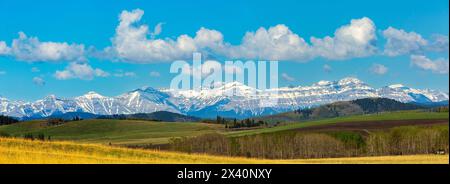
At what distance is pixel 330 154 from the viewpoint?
616ft

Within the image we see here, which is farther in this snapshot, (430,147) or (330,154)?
(330,154)

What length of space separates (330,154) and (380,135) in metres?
17.8
